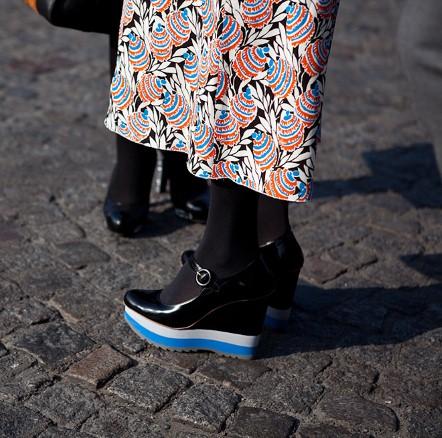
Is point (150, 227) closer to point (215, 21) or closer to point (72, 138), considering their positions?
point (72, 138)

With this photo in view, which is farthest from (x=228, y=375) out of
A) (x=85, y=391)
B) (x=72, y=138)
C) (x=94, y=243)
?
(x=72, y=138)

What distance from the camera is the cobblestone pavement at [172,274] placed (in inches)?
81.0

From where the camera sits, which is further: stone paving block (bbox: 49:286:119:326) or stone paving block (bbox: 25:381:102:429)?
stone paving block (bbox: 49:286:119:326)

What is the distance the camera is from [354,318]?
2.56 m

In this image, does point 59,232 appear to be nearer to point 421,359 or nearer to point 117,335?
point 117,335

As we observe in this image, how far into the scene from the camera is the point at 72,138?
12.3 feet

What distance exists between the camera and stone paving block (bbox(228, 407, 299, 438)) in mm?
1998

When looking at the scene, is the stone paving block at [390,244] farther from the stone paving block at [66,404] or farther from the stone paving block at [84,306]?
the stone paving block at [66,404]

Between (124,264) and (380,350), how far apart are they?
866mm

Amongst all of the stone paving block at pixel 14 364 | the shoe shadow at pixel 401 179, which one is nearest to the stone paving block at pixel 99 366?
the stone paving block at pixel 14 364

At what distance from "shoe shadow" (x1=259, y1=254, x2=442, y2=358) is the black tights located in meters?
0.29

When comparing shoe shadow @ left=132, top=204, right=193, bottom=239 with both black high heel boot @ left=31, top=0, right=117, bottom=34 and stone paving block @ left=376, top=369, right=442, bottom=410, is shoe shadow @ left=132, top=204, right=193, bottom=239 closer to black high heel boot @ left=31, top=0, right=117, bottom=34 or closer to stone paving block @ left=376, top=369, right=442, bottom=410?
black high heel boot @ left=31, top=0, right=117, bottom=34

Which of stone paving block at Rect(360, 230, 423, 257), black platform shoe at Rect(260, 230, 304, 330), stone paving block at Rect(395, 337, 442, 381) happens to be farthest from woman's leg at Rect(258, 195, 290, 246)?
stone paving block at Rect(360, 230, 423, 257)

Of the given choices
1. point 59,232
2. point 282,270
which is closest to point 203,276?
point 282,270
